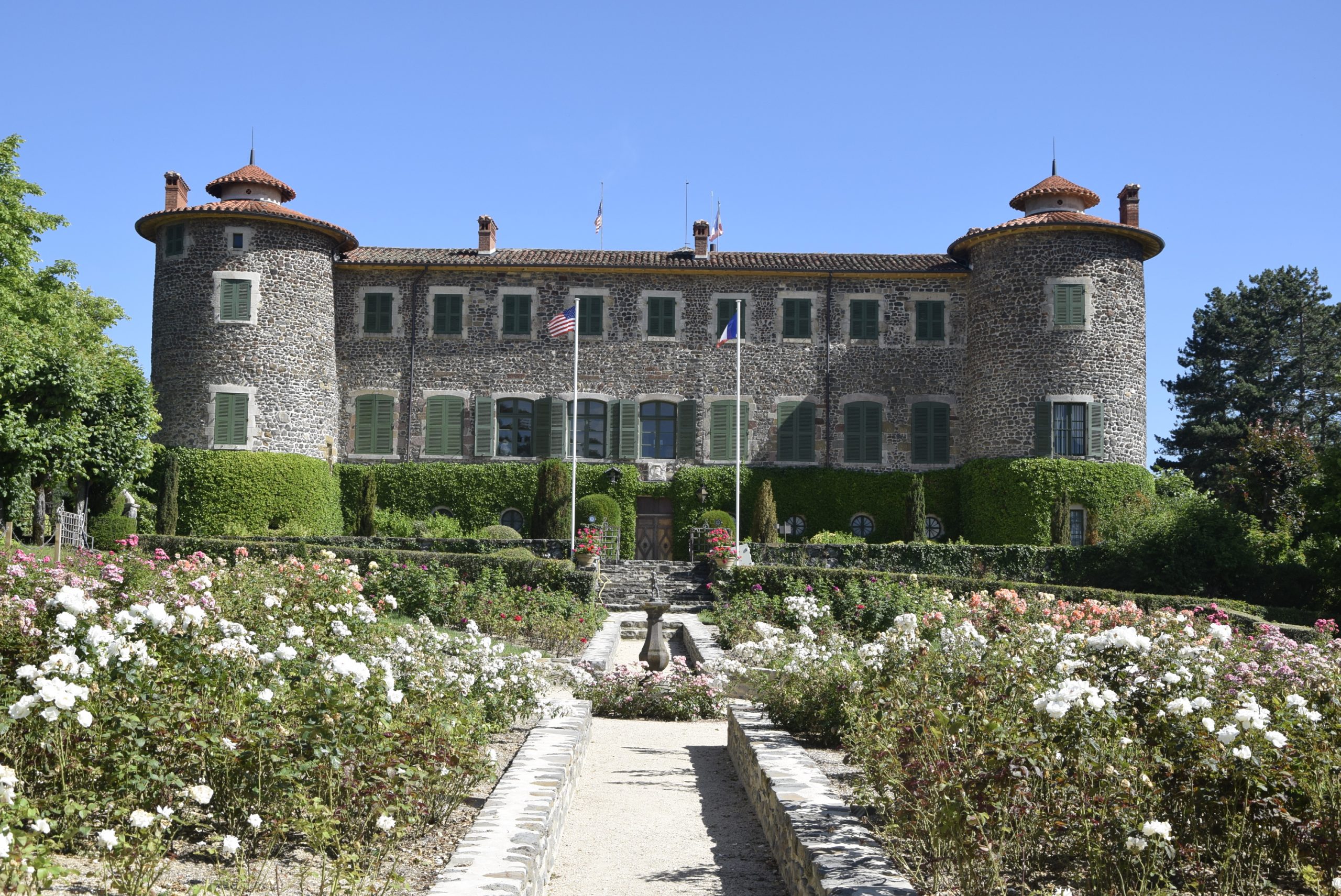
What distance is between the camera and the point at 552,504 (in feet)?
85.7

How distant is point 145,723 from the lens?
4.84m

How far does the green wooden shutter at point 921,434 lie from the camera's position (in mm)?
27469

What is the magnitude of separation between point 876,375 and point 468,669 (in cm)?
2075

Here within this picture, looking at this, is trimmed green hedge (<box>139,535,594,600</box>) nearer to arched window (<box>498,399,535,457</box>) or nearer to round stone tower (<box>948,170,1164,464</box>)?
arched window (<box>498,399,535,457</box>)

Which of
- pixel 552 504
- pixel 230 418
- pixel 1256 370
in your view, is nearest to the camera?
pixel 230 418

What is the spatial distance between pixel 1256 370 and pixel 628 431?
80.3 ft

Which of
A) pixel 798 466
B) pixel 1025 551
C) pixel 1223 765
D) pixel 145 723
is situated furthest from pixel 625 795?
pixel 798 466

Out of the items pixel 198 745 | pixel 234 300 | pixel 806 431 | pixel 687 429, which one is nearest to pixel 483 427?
pixel 687 429

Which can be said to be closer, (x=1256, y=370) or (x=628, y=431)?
(x=628, y=431)

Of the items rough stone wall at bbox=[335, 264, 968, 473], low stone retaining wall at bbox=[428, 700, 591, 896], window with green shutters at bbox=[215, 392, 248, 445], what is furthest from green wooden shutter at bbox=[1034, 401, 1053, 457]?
low stone retaining wall at bbox=[428, 700, 591, 896]

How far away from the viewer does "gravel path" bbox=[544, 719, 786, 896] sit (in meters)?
5.60

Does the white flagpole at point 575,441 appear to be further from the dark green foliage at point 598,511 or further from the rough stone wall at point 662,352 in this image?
the rough stone wall at point 662,352

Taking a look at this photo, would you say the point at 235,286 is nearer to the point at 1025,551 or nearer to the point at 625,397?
the point at 625,397

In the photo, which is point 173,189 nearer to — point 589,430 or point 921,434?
point 589,430
